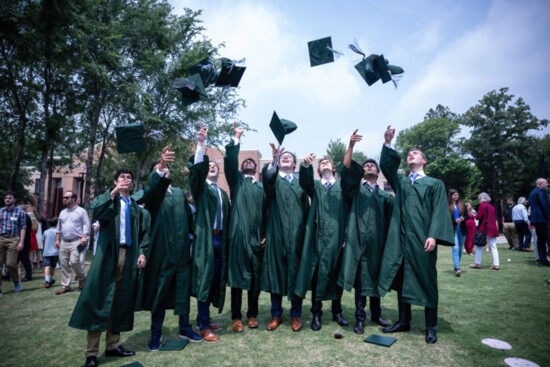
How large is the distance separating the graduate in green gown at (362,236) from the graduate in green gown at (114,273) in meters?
2.53

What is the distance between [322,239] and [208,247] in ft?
4.92

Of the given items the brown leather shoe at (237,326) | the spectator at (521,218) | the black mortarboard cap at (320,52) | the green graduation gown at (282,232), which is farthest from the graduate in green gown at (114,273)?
the spectator at (521,218)

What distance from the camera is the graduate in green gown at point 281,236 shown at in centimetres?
438

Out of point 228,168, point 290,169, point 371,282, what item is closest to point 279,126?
point 290,169

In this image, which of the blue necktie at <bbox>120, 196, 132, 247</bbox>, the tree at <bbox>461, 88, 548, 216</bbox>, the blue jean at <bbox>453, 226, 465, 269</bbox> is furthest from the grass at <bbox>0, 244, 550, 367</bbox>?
the tree at <bbox>461, 88, 548, 216</bbox>

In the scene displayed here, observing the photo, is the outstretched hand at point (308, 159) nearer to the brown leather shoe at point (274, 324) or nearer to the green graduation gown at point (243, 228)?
the green graduation gown at point (243, 228)

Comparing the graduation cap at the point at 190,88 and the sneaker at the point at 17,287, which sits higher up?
the graduation cap at the point at 190,88

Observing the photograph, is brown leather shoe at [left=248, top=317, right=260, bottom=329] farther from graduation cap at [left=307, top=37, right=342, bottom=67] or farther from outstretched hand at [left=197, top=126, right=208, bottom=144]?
graduation cap at [left=307, top=37, right=342, bottom=67]

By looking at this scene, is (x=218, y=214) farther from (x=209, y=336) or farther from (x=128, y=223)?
(x=209, y=336)

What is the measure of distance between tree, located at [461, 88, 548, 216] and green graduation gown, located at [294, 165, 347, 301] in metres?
34.7

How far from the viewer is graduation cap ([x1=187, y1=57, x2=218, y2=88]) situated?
508cm

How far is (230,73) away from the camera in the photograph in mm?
5273

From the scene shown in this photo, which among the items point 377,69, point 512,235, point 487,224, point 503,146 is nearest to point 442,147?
point 503,146

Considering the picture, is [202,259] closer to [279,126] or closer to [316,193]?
[316,193]
